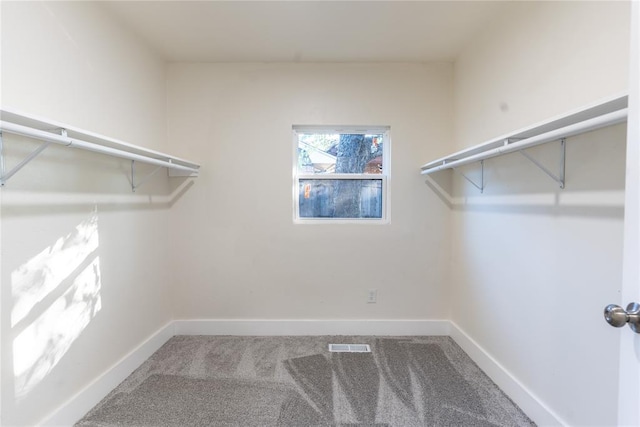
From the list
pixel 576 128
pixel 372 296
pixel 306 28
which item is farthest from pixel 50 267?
pixel 576 128

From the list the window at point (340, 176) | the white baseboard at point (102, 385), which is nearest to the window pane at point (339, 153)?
the window at point (340, 176)

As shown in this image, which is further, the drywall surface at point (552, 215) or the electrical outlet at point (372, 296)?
the electrical outlet at point (372, 296)

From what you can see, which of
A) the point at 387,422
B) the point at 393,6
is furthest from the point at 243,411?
the point at 393,6

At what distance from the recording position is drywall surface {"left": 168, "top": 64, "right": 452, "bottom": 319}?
7.72 ft

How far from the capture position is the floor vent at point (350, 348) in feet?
7.03

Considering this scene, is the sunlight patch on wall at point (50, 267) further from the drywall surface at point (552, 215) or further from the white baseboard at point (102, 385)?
the drywall surface at point (552, 215)

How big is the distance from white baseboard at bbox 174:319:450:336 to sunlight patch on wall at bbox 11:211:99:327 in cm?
121

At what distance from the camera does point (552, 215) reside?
1.35m

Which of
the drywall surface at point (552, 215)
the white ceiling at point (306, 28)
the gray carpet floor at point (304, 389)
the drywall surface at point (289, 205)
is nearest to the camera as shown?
the drywall surface at point (552, 215)

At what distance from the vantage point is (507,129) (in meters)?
1.66

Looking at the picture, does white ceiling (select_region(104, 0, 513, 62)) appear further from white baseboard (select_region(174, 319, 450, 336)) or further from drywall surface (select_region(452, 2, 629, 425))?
→ white baseboard (select_region(174, 319, 450, 336))

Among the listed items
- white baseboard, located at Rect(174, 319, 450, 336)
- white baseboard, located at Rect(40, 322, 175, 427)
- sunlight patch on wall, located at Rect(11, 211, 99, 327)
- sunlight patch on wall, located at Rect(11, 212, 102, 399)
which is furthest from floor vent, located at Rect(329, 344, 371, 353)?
sunlight patch on wall, located at Rect(11, 211, 99, 327)

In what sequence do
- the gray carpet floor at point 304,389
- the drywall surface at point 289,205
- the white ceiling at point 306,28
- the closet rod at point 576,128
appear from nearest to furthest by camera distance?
the closet rod at point 576,128 → the gray carpet floor at point 304,389 → the white ceiling at point 306,28 → the drywall surface at point 289,205

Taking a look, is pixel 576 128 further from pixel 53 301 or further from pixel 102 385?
pixel 102 385
